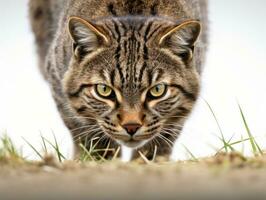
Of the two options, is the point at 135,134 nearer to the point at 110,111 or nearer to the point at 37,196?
the point at 110,111

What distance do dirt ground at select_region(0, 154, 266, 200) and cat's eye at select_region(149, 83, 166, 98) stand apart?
2.05 metres

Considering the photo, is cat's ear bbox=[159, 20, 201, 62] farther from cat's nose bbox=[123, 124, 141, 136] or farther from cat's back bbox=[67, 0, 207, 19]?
cat's nose bbox=[123, 124, 141, 136]

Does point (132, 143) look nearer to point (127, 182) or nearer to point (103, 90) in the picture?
point (103, 90)

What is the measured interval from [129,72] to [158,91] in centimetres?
32

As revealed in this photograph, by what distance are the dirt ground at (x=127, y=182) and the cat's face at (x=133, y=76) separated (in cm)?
190

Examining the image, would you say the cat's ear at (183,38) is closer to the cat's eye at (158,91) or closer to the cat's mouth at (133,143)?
the cat's eye at (158,91)

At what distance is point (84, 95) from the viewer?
5688 millimetres

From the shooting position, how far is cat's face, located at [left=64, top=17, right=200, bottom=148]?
5281mm

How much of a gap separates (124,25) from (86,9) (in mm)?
764

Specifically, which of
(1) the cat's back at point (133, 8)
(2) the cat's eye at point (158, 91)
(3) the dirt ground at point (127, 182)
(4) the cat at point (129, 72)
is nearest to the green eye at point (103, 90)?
(4) the cat at point (129, 72)

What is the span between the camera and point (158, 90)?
215 inches

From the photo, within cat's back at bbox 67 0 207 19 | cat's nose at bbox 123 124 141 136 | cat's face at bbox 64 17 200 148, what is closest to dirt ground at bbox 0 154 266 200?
cat's nose at bbox 123 124 141 136

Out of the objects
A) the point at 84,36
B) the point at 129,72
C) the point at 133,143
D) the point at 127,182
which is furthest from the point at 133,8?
the point at 127,182

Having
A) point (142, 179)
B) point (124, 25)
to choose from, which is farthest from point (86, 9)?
point (142, 179)
